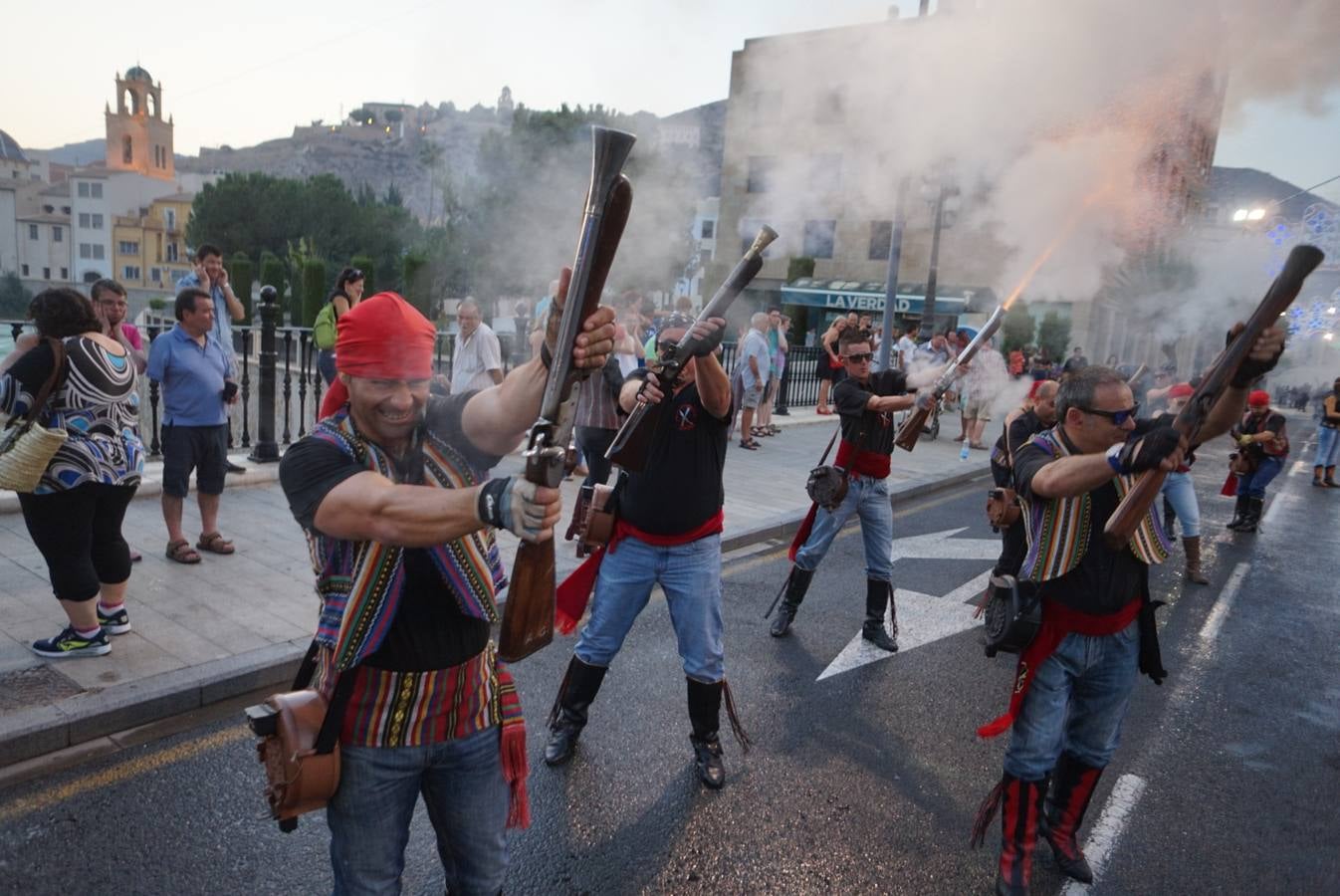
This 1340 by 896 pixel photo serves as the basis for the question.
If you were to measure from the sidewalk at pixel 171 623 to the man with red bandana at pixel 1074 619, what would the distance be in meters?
3.47

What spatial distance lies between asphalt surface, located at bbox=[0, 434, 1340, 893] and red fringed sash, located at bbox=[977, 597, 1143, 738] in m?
0.79

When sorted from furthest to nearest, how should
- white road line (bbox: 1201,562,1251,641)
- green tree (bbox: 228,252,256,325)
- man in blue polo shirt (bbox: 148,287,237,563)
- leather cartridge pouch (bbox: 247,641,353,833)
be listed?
green tree (bbox: 228,252,256,325)
white road line (bbox: 1201,562,1251,641)
man in blue polo shirt (bbox: 148,287,237,563)
leather cartridge pouch (bbox: 247,641,353,833)

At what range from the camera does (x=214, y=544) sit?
6.05 metres

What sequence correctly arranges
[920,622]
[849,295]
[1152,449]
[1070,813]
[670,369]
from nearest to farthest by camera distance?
[1152,449]
[1070,813]
[670,369]
[920,622]
[849,295]

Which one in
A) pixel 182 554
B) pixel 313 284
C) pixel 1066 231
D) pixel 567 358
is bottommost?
pixel 182 554

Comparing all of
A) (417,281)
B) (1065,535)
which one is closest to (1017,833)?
(1065,535)

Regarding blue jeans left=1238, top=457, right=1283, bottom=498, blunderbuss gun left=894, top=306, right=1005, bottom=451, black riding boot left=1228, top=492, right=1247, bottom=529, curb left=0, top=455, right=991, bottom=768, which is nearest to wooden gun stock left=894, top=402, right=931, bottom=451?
blunderbuss gun left=894, top=306, right=1005, bottom=451

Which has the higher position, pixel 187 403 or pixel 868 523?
pixel 187 403

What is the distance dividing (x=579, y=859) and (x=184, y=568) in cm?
383

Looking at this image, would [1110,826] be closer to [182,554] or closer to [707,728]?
[707,728]

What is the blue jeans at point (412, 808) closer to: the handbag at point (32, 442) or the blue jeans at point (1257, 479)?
the handbag at point (32, 442)

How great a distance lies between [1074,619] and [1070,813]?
33.9 inches

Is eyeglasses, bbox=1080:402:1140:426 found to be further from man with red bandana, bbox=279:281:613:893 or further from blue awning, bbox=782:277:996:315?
blue awning, bbox=782:277:996:315

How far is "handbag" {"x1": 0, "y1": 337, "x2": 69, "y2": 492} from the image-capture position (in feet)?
13.2
